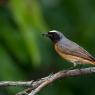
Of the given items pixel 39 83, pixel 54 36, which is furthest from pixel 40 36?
pixel 39 83

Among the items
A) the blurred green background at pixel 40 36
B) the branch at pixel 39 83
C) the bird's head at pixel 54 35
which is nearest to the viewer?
the branch at pixel 39 83

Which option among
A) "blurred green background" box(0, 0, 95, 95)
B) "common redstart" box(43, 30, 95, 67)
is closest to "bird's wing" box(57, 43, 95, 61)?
"common redstart" box(43, 30, 95, 67)

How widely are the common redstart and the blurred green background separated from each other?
2.31ft

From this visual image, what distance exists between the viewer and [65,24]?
5.71 metres

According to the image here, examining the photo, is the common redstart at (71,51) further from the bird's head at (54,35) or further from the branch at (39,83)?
the branch at (39,83)

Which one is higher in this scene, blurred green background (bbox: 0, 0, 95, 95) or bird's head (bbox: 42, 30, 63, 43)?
bird's head (bbox: 42, 30, 63, 43)

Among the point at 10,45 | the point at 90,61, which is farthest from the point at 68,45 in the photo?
the point at 10,45

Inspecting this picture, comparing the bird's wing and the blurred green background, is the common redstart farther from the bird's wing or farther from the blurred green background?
the blurred green background

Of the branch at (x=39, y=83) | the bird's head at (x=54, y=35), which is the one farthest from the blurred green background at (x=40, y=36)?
the branch at (x=39, y=83)

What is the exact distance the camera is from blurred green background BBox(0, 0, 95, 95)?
405 cm

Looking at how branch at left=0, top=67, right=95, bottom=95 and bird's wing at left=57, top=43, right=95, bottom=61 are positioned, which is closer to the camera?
branch at left=0, top=67, right=95, bottom=95

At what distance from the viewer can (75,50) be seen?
10.0 ft

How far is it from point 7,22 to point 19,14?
0.53 meters

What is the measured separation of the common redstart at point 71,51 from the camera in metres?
2.98
